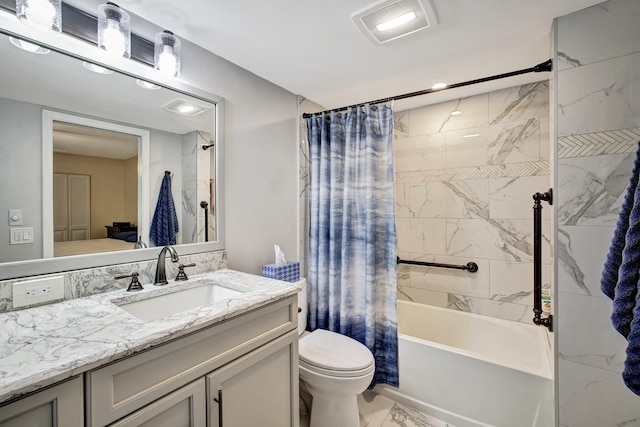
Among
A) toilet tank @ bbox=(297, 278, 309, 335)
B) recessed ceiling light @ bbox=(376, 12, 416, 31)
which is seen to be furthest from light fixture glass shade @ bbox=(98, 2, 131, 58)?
toilet tank @ bbox=(297, 278, 309, 335)

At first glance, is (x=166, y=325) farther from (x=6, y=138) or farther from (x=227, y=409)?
(x=6, y=138)

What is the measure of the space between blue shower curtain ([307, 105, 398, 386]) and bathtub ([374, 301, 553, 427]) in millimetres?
151

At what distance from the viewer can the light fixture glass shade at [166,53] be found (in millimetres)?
1354

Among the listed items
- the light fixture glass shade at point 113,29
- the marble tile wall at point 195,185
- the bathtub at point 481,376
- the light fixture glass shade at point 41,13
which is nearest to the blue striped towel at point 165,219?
the marble tile wall at point 195,185

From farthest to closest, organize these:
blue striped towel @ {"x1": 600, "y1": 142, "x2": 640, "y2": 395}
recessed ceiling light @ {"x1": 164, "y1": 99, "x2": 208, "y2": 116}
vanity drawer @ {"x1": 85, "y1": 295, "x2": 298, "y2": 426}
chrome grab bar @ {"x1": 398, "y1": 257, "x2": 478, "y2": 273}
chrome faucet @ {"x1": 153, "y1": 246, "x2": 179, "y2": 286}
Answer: chrome grab bar @ {"x1": 398, "y1": 257, "x2": 478, "y2": 273}
recessed ceiling light @ {"x1": 164, "y1": 99, "x2": 208, "y2": 116}
chrome faucet @ {"x1": 153, "y1": 246, "x2": 179, "y2": 286}
blue striped towel @ {"x1": 600, "y1": 142, "x2": 640, "y2": 395}
vanity drawer @ {"x1": 85, "y1": 295, "x2": 298, "y2": 426}

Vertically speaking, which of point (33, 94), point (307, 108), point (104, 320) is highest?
point (307, 108)

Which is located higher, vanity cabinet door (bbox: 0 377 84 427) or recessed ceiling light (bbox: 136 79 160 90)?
recessed ceiling light (bbox: 136 79 160 90)

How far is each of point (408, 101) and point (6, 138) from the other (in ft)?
8.20

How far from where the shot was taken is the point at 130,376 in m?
0.77

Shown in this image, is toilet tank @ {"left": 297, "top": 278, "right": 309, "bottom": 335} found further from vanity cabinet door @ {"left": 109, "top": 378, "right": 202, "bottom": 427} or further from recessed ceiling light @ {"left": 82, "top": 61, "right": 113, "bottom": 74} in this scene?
recessed ceiling light @ {"left": 82, "top": 61, "right": 113, "bottom": 74}

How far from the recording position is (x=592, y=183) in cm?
126

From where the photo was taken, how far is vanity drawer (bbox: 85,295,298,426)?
71cm

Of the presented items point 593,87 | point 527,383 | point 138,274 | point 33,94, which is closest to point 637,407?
point 527,383

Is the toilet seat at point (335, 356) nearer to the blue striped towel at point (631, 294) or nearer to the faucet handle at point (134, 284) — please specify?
the faucet handle at point (134, 284)
